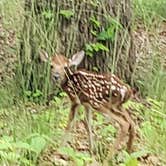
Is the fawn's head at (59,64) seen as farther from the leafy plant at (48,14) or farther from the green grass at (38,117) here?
the leafy plant at (48,14)

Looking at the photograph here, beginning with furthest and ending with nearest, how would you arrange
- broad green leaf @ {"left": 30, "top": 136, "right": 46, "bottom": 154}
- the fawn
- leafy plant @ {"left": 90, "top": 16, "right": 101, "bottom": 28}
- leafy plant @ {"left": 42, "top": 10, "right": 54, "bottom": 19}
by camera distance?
1. leafy plant @ {"left": 90, "top": 16, "right": 101, "bottom": 28}
2. leafy plant @ {"left": 42, "top": 10, "right": 54, "bottom": 19}
3. the fawn
4. broad green leaf @ {"left": 30, "top": 136, "right": 46, "bottom": 154}

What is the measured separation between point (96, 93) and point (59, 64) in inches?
13.0

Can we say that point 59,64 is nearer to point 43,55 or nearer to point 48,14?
point 43,55

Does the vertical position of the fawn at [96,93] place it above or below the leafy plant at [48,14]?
below

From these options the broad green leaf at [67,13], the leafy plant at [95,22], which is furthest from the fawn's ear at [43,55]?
the leafy plant at [95,22]

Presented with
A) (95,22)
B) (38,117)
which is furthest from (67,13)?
(38,117)

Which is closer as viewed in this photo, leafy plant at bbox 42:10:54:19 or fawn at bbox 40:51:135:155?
fawn at bbox 40:51:135:155

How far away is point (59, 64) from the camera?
564 centimetres

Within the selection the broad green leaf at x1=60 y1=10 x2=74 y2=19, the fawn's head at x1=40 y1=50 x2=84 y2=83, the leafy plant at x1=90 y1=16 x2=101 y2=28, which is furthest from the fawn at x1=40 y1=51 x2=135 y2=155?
the leafy plant at x1=90 y1=16 x2=101 y2=28

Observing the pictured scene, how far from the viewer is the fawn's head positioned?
5.62 metres

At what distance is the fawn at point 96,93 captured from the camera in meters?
5.57

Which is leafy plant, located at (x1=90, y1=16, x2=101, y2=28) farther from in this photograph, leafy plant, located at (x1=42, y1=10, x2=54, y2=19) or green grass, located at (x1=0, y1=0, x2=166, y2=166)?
leafy plant, located at (x1=42, y1=10, x2=54, y2=19)

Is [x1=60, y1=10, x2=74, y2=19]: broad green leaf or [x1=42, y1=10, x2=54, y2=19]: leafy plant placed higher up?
[x1=42, y1=10, x2=54, y2=19]: leafy plant

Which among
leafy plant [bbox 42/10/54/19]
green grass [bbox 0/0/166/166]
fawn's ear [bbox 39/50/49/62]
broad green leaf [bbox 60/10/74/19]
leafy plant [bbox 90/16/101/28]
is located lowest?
green grass [bbox 0/0/166/166]
